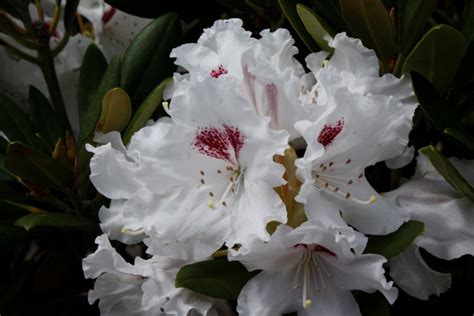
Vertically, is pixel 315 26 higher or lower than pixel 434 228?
higher

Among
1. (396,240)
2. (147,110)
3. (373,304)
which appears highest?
(147,110)

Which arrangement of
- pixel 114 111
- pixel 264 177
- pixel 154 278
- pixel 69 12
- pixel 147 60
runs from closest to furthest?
1. pixel 264 177
2. pixel 154 278
3. pixel 114 111
4. pixel 147 60
5. pixel 69 12

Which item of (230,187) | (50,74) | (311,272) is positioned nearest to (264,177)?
(230,187)

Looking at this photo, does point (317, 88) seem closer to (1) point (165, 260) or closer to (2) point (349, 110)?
(2) point (349, 110)

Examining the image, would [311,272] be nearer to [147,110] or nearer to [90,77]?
[147,110]

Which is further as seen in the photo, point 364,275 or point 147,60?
point 147,60

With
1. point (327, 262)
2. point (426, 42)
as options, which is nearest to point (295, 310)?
point (327, 262)

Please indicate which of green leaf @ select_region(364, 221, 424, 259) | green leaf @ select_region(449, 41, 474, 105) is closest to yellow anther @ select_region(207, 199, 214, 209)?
green leaf @ select_region(364, 221, 424, 259)
